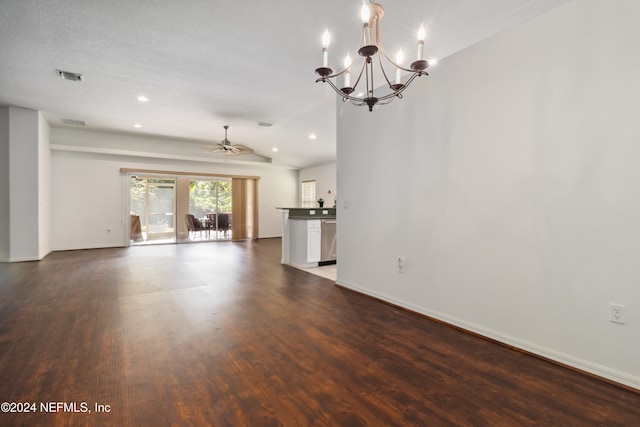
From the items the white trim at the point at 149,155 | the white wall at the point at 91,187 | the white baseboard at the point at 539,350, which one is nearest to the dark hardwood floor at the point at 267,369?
the white baseboard at the point at 539,350

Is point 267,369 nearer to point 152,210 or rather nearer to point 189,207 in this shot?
point 189,207

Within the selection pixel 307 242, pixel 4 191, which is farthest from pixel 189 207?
pixel 307 242

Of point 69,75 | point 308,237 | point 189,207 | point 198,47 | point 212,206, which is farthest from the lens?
point 212,206

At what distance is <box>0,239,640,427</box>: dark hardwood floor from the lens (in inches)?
62.4

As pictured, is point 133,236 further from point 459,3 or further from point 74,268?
point 459,3

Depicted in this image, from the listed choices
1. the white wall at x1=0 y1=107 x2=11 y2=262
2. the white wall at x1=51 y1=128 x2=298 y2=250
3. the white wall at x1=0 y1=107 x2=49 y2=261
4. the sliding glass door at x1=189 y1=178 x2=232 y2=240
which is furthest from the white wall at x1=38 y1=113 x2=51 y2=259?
the sliding glass door at x1=189 y1=178 x2=232 y2=240

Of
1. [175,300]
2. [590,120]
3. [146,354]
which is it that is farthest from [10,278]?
[590,120]

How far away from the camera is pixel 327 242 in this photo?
5.75 m

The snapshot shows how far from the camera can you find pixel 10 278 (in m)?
4.48

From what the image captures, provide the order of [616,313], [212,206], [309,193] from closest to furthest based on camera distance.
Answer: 1. [616,313]
2. [212,206]
3. [309,193]

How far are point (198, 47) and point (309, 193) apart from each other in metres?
7.57

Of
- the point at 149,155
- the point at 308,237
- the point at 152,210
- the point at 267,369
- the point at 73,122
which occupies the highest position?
the point at 73,122

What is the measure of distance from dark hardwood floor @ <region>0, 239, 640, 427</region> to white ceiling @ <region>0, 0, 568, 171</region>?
8.38 feet

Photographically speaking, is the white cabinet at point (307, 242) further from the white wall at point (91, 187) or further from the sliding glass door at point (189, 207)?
the white wall at point (91, 187)
